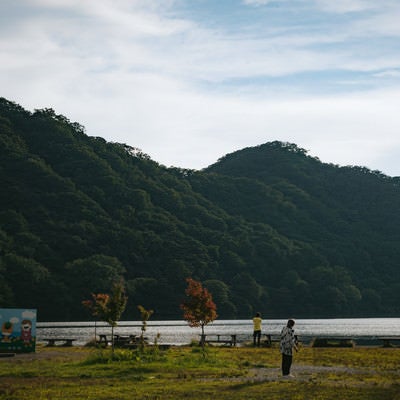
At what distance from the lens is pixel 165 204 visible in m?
179

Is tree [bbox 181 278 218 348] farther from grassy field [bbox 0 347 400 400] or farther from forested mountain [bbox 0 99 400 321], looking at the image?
forested mountain [bbox 0 99 400 321]

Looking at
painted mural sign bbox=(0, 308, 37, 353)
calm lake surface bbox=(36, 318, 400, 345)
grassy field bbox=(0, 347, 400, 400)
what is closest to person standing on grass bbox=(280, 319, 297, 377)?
grassy field bbox=(0, 347, 400, 400)

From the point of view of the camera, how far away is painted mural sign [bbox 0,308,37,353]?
3569 centimetres

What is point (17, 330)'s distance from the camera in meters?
Result: 36.1

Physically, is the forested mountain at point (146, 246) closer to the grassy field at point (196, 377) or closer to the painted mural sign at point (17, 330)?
the painted mural sign at point (17, 330)

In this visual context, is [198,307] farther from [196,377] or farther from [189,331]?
[189,331]

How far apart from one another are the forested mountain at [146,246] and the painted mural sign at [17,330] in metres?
77.1

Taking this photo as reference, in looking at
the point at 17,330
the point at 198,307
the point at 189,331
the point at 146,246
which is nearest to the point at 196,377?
the point at 198,307

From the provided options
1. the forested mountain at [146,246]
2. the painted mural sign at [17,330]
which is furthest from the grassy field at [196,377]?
the forested mountain at [146,246]

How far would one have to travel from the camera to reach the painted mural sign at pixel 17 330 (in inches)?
1405

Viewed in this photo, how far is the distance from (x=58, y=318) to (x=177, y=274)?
2588cm

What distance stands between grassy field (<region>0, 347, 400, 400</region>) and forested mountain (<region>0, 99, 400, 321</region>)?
85605mm

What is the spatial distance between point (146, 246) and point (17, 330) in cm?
11155

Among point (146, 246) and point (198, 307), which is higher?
point (146, 246)
